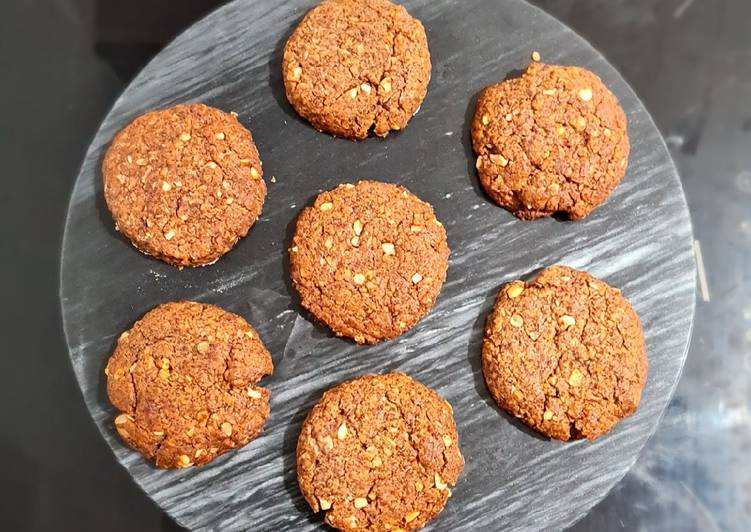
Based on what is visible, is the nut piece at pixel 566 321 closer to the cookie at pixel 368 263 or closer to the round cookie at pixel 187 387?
the cookie at pixel 368 263

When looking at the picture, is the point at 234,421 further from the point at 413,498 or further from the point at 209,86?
the point at 209,86

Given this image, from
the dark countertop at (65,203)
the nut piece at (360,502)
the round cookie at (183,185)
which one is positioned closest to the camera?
the nut piece at (360,502)

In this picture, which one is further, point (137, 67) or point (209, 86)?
point (137, 67)

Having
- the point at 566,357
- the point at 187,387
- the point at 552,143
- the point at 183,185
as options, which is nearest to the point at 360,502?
the point at 187,387

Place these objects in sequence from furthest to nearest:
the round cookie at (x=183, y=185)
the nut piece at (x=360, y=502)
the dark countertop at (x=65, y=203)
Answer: the dark countertop at (x=65, y=203) < the round cookie at (x=183, y=185) < the nut piece at (x=360, y=502)

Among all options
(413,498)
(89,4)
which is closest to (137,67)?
(89,4)

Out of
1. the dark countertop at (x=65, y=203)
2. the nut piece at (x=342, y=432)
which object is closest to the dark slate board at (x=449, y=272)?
the nut piece at (x=342, y=432)

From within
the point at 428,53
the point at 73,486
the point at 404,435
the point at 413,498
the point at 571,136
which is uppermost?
the point at 428,53

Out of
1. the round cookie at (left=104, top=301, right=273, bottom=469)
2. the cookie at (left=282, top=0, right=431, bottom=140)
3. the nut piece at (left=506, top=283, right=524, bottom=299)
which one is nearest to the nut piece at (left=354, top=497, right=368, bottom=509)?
the round cookie at (left=104, top=301, right=273, bottom=469)
